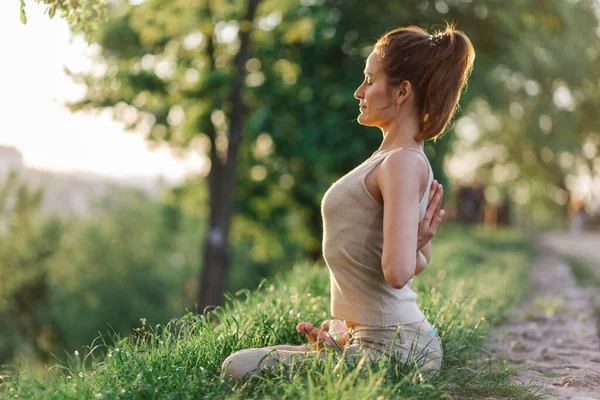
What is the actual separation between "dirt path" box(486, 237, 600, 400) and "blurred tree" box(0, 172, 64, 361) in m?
23.8

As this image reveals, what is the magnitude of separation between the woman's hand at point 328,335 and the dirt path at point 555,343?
3.66 ft

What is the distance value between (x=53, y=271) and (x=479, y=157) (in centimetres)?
2113

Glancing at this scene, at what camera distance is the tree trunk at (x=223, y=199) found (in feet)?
48.8

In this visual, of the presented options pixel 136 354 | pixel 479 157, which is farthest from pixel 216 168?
pixel 479 157

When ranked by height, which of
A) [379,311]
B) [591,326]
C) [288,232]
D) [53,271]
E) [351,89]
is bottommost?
[53,271]

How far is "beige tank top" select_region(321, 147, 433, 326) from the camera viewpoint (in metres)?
3.37

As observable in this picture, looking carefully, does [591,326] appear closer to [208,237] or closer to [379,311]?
[379,311]

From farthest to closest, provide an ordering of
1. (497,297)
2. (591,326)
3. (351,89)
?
(351,89) → (497,297) → (591,326)

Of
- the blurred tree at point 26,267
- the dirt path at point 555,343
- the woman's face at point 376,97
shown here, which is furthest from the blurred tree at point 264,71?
the blurred tree at point 26,267

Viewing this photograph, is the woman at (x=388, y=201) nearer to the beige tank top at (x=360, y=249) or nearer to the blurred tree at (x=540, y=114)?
the beige tank top at (x=360, y=249)

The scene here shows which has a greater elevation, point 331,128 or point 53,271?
point 331,128

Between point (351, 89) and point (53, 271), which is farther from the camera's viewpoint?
point (53, 271)

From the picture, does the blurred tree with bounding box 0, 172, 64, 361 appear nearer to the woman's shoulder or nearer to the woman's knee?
the woman's knee

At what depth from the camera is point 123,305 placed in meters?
31.4
